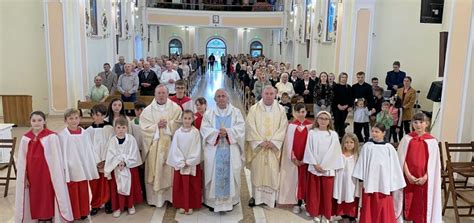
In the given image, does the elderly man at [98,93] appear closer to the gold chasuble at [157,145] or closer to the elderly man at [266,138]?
the gold chasuble at [157,145]

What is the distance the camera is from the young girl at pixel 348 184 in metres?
4.89

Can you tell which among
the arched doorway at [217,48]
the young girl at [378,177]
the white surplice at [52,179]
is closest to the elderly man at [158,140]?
the white surplice at [52,179]

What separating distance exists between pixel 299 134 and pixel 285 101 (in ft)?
9.91

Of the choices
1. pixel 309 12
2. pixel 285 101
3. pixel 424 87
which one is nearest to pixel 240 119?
pixel 285 101

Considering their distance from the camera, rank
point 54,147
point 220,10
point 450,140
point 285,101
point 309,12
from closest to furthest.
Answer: point 54,147 < point 450,140 < point 285,101 < point 309,12 < point 220,10

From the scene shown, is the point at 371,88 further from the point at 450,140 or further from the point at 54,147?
the point at 54,147

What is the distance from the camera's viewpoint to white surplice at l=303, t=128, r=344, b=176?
16.4ft

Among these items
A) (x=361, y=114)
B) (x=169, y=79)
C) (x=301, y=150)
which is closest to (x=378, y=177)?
(x=301, y=150)

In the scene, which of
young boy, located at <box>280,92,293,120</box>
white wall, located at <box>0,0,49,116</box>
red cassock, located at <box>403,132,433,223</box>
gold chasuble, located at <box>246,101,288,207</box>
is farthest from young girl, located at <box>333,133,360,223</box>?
white wall, located at <box>0,0,49,116</box>

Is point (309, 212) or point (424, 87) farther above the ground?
point (424, 87)

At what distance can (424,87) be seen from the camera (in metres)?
11.3

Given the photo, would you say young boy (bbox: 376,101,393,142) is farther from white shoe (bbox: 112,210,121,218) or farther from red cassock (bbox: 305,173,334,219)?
white shoe (bbox: 112,210,121,218)

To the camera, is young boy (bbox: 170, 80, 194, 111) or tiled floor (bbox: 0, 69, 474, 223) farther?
young boy (bbox: 170, 80, 194, 111)

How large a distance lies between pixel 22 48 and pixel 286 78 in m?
7.42
